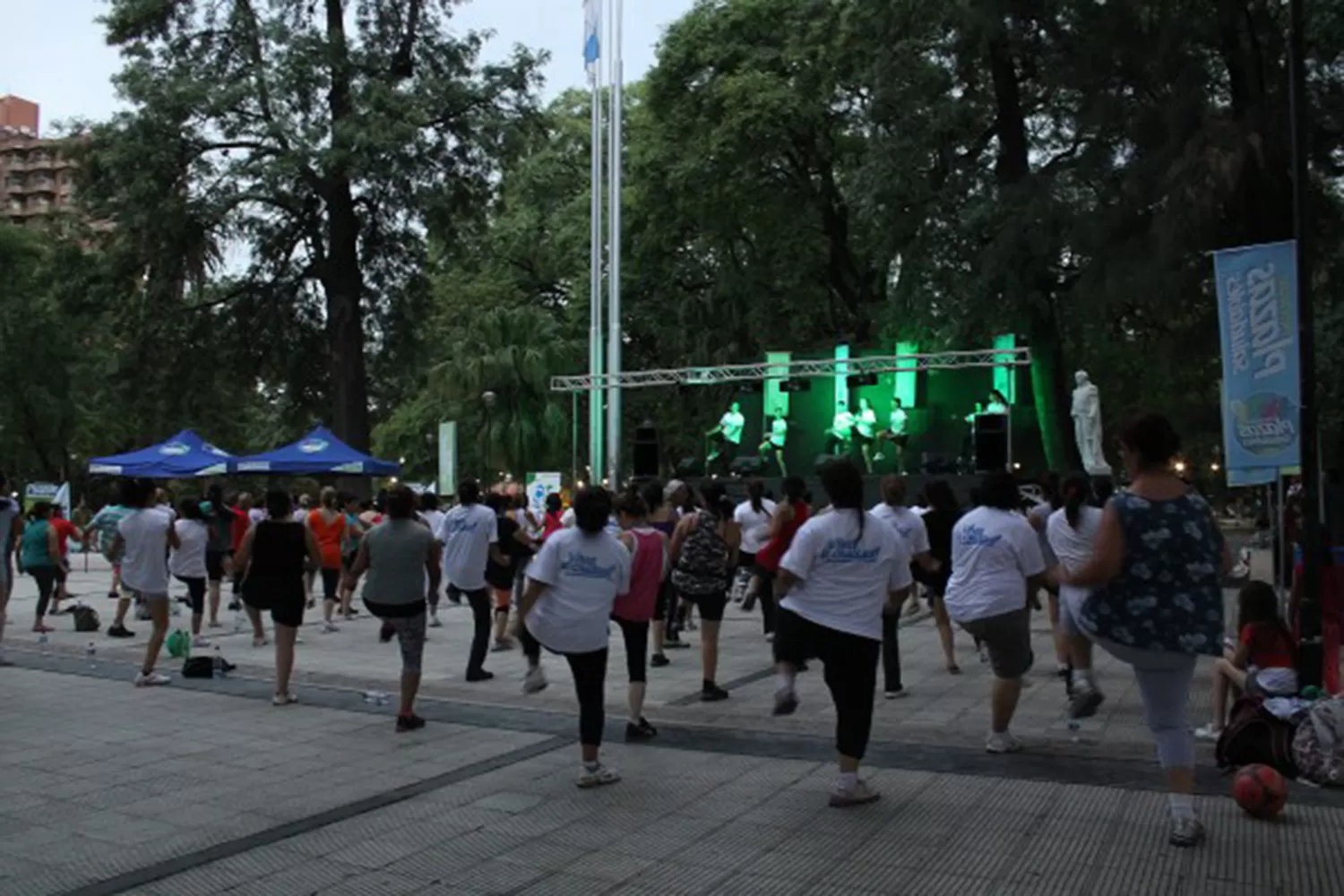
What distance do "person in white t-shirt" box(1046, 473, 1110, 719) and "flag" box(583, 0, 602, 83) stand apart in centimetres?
2519

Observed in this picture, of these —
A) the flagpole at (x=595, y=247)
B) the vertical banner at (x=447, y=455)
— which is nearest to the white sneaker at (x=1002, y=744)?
the vertical banner at (x=447, y=455)

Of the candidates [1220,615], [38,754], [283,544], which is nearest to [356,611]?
[283,544]

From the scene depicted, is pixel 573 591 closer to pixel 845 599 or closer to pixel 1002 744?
pixel 845 599

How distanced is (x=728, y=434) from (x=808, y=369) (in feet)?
9.45

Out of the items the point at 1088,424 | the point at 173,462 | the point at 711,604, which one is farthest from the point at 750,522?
the point at 173,462

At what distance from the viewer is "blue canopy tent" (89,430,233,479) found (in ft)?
67.4

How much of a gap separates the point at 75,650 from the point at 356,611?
453cm

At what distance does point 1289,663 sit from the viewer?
635 cm

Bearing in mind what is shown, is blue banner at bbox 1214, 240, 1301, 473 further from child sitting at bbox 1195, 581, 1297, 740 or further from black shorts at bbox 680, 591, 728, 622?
black shorts at bbox 680, 591, 728, 622

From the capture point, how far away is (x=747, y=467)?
90.2 ft

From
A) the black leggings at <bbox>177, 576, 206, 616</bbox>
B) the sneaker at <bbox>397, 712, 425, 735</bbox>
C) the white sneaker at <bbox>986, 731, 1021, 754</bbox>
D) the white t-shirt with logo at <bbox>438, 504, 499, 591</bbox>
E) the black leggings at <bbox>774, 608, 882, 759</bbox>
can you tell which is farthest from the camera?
the black leggings at <bbox>177, 576, 206, 616</bbox>

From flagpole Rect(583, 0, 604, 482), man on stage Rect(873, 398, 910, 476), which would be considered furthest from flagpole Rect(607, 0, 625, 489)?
man on stage Rect(873, 398, 910, 476)

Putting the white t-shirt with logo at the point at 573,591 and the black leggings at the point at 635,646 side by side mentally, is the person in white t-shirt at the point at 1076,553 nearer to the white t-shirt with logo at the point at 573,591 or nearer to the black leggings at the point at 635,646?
the black leggings at the point at 635,646

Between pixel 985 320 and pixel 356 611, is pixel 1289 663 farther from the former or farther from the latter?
pixel 985 320
